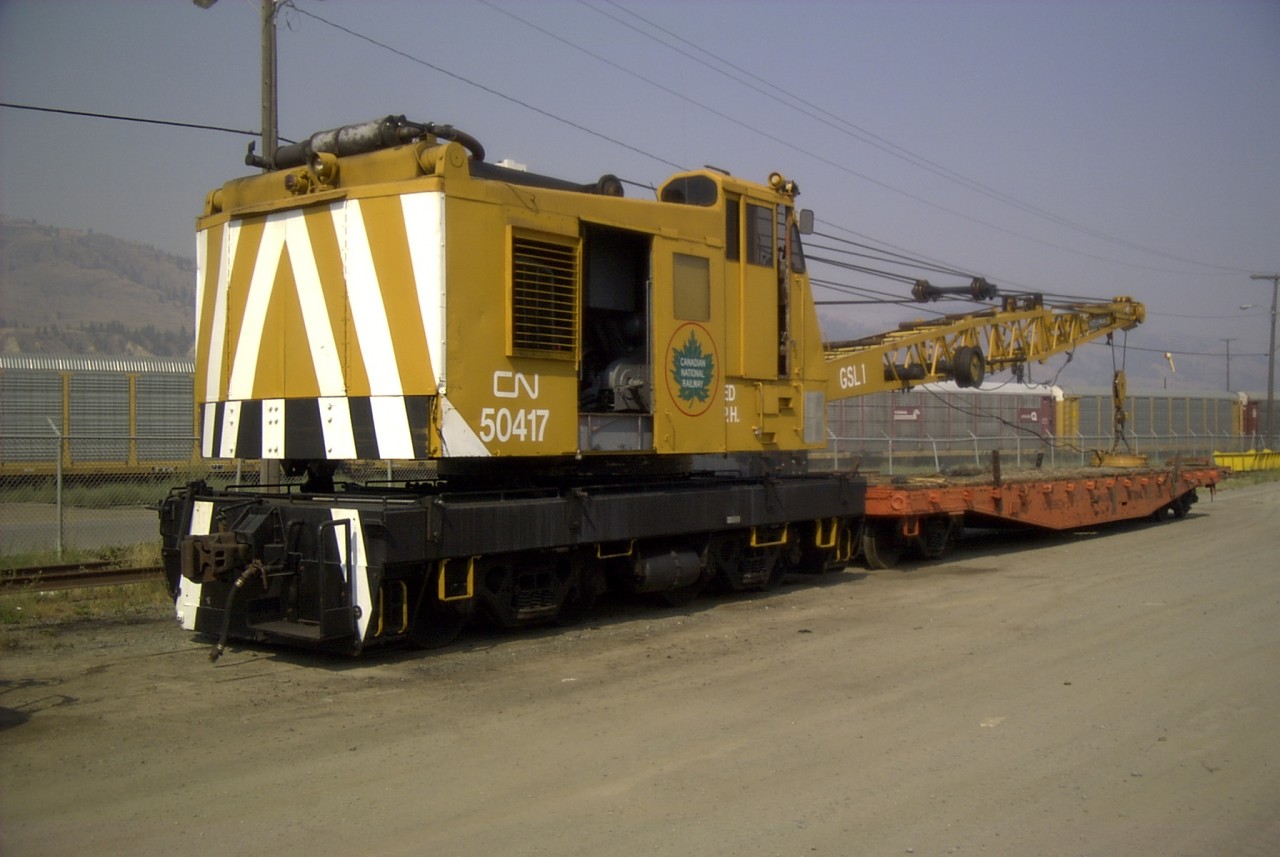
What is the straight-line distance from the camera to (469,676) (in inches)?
308

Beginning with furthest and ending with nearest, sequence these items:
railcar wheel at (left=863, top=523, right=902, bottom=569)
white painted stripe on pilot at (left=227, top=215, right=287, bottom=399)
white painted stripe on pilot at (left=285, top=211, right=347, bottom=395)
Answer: railcar wheel at (left=863, top=523, right=902, bottom=569) < white painted stripe on pilot at (left=227, top=215, right=287, bottom=399) < white painted stripe on pilot at (left=285, top=211, right=347, bottom=395)


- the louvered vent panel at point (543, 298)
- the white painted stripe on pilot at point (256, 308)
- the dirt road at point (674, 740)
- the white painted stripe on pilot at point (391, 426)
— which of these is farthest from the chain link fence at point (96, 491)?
the dirt road at point (674, 740)

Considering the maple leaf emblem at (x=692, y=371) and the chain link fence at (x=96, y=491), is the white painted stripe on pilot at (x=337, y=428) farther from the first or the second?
the maple leaf emblem at (x=692, y=371)

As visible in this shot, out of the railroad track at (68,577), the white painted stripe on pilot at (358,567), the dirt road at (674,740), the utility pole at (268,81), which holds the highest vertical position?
the utility pole at (268,81)

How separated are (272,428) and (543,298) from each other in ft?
7.82

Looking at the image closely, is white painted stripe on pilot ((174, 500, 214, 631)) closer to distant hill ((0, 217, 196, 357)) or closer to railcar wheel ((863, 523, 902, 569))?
railcar wheel ((863, 523, 902, 569))

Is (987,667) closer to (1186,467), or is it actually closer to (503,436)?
(503,436)

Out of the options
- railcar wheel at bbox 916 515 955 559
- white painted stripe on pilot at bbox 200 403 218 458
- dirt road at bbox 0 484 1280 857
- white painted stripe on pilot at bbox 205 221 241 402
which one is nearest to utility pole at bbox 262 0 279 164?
white painted stripe on pilot at bbox 205 221 241 402

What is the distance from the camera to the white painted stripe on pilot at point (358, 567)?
7.70 metres

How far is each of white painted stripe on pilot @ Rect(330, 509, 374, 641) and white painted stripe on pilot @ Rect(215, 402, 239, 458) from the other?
1.81 metres

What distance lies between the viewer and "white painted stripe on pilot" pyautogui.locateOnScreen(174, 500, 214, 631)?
339 inches

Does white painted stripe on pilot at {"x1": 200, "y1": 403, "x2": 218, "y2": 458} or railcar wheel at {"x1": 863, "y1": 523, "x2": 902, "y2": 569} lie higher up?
white painted stripe on pilot at {"x1": 200, "y1": 403, "x2": 218, "y2": 458}

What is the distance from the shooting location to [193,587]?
8688 mm

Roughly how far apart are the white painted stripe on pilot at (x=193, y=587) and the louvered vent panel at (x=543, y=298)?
8.99ft
